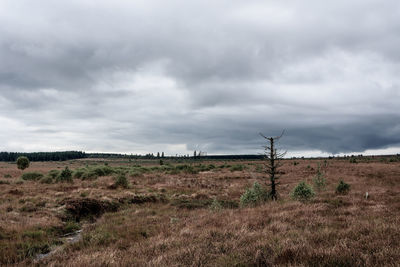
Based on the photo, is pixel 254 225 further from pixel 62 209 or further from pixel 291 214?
pixel 62 209

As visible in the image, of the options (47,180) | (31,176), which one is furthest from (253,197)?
(31,176)

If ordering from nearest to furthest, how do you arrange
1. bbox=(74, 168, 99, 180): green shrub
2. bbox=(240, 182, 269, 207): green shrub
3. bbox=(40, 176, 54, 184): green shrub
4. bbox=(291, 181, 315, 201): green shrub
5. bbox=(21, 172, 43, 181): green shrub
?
bbox=(291, 181, 315, 201): green shrub < bbox=(240, 182, 269, 207): green shrub < bbox=(40, 176, 54, 184): green shrub < bbox=(21, 172, 43, 181): green shrub < bbox=(74, 168, 99, 180): green shrub

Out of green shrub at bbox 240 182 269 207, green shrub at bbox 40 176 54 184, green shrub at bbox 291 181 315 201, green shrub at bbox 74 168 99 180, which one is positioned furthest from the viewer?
green shrub at bbox 74 168 99 180

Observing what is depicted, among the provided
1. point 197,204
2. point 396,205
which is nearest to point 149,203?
point 197,204

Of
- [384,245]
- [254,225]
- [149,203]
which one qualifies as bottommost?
[149,203]

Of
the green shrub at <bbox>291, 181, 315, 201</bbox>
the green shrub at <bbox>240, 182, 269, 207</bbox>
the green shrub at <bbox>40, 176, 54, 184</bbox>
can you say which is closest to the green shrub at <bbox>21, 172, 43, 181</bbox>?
the green shrub at <bbox>40, 176, 54, 184</bbox>

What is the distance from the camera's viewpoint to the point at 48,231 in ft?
32.1

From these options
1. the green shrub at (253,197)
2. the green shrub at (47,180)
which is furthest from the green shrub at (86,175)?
the green shrub at (253,197)

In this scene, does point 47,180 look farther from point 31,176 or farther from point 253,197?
point 253,197

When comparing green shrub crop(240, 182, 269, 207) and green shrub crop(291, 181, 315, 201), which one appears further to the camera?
green shrub crop(240, 182, 269, 207)

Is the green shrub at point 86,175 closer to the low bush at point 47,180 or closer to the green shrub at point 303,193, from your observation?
the low bush at point 47,180

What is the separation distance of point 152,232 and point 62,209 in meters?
7.67

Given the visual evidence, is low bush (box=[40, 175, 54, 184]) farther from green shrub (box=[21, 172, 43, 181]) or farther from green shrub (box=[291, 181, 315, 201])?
green shrub (box=[291, 181, 315, 201])

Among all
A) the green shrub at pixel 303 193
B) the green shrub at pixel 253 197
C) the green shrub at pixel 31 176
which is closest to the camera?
the green shrub at pixel 303 193
